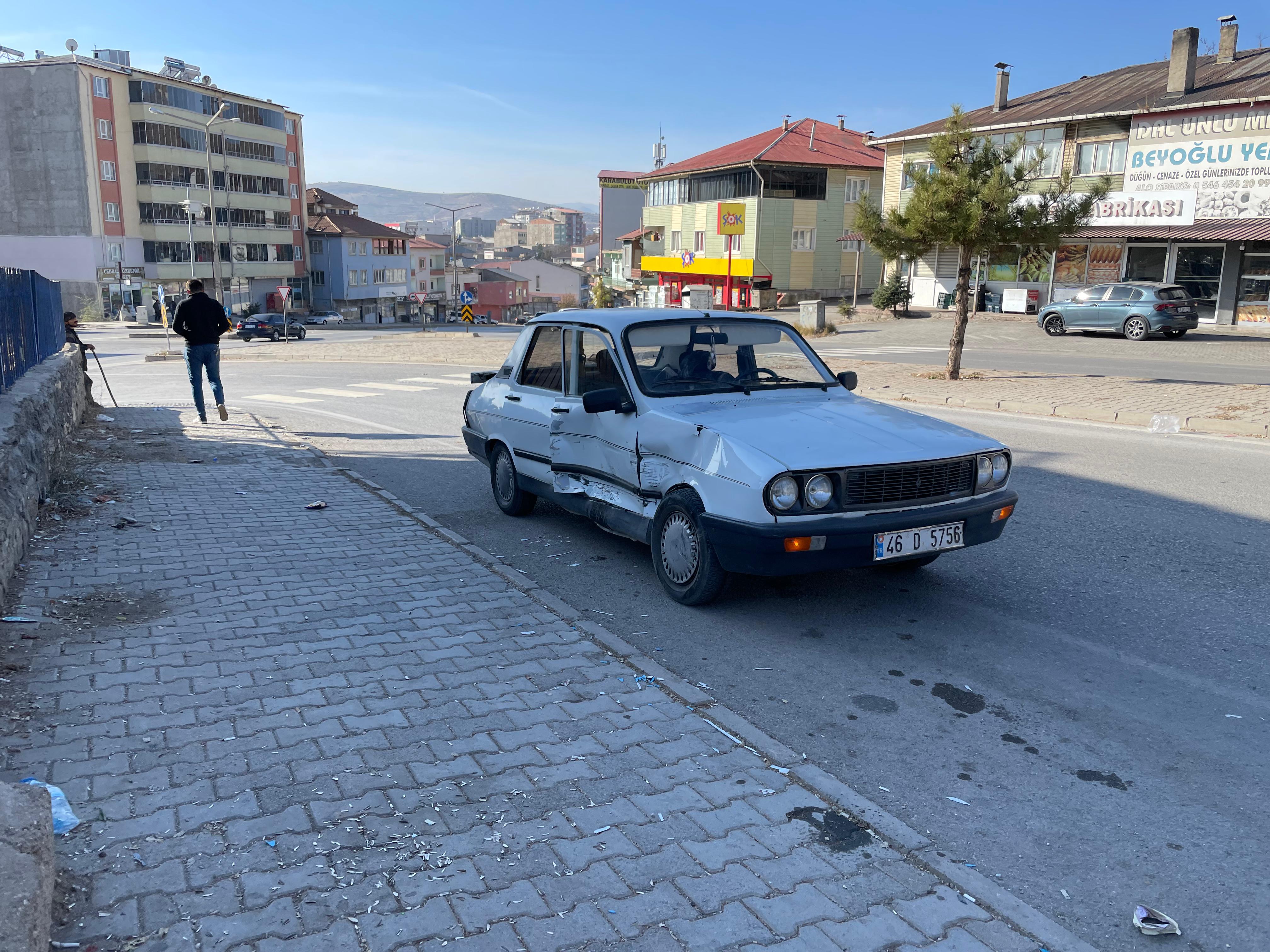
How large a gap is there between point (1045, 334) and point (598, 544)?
26.4m

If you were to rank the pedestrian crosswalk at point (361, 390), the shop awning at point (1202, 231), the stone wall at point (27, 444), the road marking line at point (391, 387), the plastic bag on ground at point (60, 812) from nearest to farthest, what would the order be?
1. the plastic bag on ground at point (60, 812)
2. the stone wall at point (27, 444)
3. the pedestrian crosswalk at point (361, 390)
4. the road marking line at point (391, 387)
5. the shop awning at point (1202, 231)

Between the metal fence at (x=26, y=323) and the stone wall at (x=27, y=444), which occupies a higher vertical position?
the metal fence at (x=26, y=323)

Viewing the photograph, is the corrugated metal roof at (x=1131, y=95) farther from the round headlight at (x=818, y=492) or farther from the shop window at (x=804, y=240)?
the round headlight at (x=818, y=492)

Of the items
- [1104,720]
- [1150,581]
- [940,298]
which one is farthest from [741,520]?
[940,298]

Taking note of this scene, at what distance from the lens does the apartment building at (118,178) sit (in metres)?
63.5

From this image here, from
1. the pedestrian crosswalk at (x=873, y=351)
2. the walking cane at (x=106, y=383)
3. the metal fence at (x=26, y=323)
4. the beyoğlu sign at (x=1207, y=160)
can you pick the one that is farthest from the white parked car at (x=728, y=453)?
the beyoğlu sign at (x=1207, y=160)

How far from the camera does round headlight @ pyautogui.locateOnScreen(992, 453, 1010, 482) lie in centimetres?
551

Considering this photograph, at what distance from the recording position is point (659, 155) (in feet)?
359

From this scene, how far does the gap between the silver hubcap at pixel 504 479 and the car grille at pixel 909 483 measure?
3360mm

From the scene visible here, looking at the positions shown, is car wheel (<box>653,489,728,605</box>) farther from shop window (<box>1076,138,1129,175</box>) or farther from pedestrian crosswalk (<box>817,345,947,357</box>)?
shop window (<box>1076,138,1129,175</box>)

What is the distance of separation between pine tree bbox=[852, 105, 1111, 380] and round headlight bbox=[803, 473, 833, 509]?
12.8m

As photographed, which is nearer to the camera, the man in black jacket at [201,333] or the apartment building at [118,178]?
the man in black jacket at [201,333]

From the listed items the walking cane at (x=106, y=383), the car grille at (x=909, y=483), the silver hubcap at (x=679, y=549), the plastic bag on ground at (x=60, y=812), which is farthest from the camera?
the walking cane at (x=106, y=383)

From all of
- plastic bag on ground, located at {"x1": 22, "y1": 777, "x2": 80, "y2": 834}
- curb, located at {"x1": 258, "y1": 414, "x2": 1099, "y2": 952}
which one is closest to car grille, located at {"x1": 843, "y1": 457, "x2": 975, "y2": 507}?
curb, located at {"x1": 258, "y1": 414, "x2": 1099, "y2": 952}
